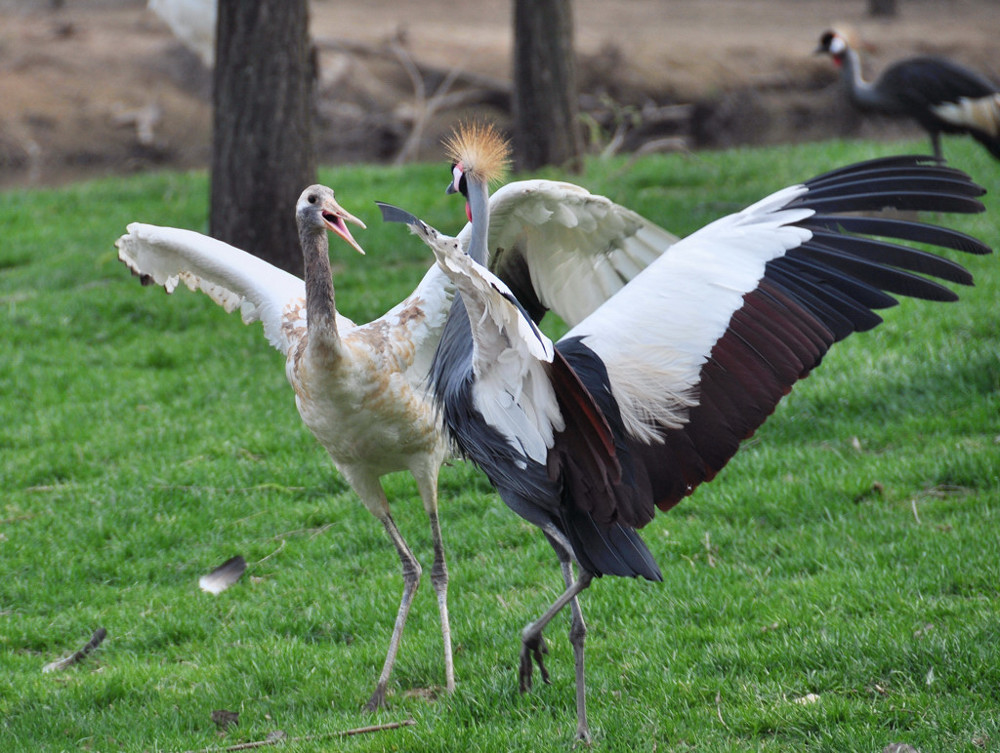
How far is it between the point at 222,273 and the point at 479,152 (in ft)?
4.46

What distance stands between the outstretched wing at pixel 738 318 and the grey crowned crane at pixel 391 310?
0.62 meters

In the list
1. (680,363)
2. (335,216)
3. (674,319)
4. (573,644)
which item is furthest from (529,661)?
(335,216)

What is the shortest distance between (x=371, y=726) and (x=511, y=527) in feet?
5.30

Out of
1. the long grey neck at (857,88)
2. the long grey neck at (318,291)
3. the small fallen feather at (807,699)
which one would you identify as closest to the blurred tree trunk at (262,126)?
the long grey neck at (318,291)

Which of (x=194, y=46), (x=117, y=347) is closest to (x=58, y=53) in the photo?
(x=194, y=46)

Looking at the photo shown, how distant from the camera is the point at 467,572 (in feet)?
15.7

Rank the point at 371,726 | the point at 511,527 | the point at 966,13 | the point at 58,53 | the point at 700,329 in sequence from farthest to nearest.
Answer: the point at 966,13 → the point at 58,53 → the point at 511,527 → the point at 371,726 → the point at 700,329

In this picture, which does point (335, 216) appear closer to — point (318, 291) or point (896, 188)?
point (318, 291)

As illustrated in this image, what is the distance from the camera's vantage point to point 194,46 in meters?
12.9

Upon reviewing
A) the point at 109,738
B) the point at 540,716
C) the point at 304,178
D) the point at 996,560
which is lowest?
the point at 109,738

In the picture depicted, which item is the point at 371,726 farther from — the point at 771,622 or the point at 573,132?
the point at 573,132

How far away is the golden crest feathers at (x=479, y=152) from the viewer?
157 inches

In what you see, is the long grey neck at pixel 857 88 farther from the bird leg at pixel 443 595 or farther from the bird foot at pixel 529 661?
the bird foot at pixel 529 661

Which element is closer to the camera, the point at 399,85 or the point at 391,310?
the point at 391,310
